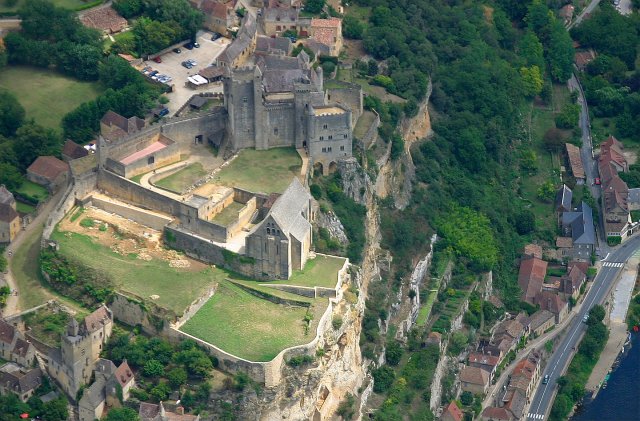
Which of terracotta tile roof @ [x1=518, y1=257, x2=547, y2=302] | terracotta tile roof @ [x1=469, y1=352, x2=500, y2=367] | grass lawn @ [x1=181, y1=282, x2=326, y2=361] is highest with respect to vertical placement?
grass lawn @ [x1=181, y1=282, x2=326, y2=361]

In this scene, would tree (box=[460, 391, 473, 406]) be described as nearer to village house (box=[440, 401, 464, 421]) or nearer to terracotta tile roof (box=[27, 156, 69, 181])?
village house (box=[440, 401, 464, 421])

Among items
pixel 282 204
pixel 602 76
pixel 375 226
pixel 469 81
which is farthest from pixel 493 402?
pixel 602 76

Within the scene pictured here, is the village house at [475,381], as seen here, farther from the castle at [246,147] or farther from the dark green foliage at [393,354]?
the castle at [246,147]

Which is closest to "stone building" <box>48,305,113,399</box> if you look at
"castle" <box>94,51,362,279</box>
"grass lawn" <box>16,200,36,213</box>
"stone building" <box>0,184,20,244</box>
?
"castle" <box>94,51,362,279</box>

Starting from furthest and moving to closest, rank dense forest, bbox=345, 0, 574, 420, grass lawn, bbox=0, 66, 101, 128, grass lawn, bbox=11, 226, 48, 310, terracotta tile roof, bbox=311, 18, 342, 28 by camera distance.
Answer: terracotta tile roof, bbox=311, 18, 342, 28
grass lawn, bbox=0, 66, 101, 128
dense forest, bbox=345, 0, 574, 420
grass lawn, bbox=11, 226, 48, 310

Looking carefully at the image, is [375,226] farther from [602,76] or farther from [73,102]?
[602,76]

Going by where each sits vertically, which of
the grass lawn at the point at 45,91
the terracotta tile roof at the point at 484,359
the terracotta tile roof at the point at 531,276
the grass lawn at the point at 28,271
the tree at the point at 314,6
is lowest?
the terracotta tile roof at the point at 484,359

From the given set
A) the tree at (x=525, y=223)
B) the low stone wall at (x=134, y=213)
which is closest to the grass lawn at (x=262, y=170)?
the low stone wall at (x=134, y=213)
